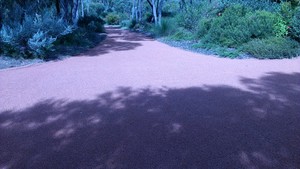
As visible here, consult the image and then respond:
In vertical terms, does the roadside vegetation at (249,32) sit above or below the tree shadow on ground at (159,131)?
above

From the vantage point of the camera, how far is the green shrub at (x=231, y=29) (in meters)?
11.4

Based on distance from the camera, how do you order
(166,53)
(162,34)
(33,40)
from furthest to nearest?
(162,34), (166,53), (33,40)

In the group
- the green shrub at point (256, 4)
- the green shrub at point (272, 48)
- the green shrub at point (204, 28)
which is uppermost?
the green shrub at point (256, 4)

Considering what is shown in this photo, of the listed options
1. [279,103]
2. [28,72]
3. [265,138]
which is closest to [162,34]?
[28,72]

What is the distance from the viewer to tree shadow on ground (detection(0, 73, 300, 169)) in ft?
10.9

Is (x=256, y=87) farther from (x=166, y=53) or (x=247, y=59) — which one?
(x=166, y=53)

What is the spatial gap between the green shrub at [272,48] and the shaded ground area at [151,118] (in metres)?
1.35

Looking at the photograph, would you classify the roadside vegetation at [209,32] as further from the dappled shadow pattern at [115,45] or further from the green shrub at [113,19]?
the green shrub at [113,19]

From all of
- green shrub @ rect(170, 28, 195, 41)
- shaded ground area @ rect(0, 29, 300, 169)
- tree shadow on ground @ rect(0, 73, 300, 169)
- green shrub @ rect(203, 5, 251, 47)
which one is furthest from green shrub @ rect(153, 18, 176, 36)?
tree shadow on ground @ rect(0, 73, 300, 169)

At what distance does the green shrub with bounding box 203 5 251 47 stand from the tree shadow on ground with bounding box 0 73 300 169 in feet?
18.7

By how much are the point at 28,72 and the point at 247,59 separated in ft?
24.6

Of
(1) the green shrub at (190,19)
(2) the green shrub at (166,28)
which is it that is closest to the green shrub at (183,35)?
(1) the green shrub at (190,19)

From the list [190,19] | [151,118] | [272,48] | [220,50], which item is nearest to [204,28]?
[190,19]

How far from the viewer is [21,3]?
12.8m
